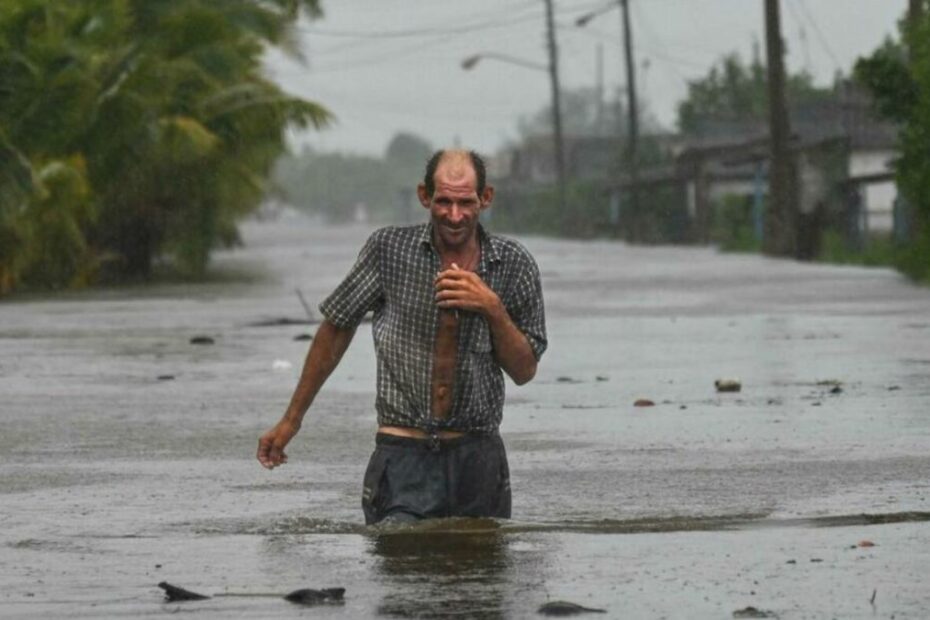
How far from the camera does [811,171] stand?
7150 cm

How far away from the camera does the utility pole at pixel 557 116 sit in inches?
3831

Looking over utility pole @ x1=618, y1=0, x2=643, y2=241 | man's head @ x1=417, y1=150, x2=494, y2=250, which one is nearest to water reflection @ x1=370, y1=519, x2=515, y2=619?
man's head @ x1=417, y1=150, x2=494, y2=250

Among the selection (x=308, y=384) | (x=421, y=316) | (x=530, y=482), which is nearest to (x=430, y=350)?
(x=421, y=316)

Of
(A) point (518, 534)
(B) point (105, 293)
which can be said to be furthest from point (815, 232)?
(A) point (518, 534)

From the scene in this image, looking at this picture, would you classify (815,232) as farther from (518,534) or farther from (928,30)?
(518,534)

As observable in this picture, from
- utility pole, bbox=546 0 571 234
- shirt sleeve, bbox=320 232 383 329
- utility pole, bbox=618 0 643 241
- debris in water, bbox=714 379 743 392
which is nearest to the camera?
shirt sleeve, bbox=320 232 383 329

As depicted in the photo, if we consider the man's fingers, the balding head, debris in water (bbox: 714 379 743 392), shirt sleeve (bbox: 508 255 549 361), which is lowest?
debris in water (bbox: 714 379 743 392)

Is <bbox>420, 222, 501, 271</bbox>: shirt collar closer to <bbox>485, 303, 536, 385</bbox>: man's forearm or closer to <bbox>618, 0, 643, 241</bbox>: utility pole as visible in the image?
<bbox>485, 303, 536, 385</bbox>: man's forearm

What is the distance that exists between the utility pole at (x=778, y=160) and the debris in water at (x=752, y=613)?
45749mm

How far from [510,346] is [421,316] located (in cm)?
36

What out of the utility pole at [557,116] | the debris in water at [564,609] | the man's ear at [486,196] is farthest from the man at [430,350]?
the utility pole at [557,116]

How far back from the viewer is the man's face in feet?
27.2

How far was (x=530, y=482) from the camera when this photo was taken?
11609 mm

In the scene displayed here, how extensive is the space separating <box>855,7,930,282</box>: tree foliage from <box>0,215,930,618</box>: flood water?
256 inches
